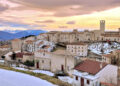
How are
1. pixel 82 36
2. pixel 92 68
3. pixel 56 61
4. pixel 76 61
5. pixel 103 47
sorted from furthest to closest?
pixel 82 36, pixel 103 47, pixel 56 61, pixel 76 61, pixel 92 68

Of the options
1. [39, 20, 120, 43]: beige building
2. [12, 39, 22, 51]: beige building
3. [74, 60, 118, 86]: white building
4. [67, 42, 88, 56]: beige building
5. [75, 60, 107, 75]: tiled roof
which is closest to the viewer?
[74, 60, 118, 86]: white building

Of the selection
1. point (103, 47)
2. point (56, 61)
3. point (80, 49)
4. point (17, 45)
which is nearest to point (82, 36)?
point (103, 47)

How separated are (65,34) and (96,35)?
11.0 m

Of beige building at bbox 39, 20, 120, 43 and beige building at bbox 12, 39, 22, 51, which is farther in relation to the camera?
beige building at bbox 39, 20, 120, 43

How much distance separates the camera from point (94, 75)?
11.0 meters

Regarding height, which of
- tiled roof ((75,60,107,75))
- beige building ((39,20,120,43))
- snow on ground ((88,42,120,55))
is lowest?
snow on ground ((88,42,120,55))

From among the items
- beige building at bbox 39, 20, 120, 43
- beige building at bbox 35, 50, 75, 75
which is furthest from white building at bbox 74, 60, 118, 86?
beige building at bbox 39, 20, 120, 43

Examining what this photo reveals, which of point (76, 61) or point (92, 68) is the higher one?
point (76, 61)

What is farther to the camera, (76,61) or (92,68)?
(76,61)

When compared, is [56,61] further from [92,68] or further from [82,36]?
Answer: [82,36]

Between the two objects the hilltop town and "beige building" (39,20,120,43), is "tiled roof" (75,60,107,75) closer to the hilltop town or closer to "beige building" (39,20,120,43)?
the hilltop town

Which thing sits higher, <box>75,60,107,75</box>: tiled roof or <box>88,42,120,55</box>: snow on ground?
<box>75,60,107,75</box>: tiled roof

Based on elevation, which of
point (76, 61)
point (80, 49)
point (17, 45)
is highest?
point (76, 61)

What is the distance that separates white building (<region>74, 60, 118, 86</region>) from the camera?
34.9 feet
